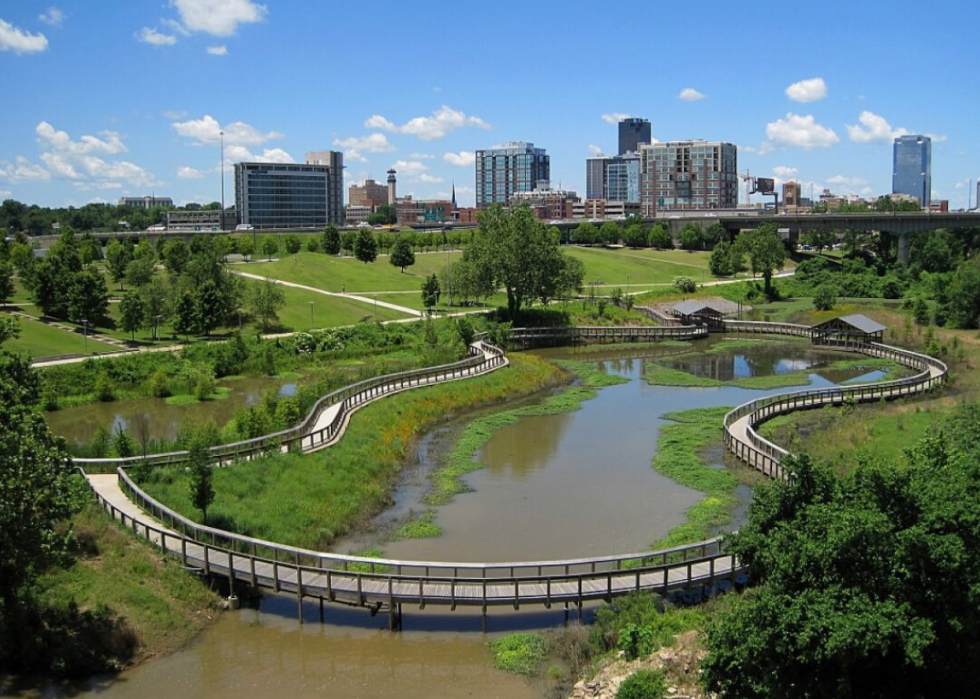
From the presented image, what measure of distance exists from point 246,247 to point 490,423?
79.3 m

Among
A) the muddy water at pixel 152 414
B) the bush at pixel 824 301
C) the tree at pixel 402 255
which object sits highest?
the tree at pixel 402 255

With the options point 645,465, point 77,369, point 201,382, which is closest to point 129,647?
point 645,465

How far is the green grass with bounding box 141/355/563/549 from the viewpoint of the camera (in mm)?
30562

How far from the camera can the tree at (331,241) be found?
119m

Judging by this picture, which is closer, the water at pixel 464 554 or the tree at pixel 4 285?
the water at pixel 464 554

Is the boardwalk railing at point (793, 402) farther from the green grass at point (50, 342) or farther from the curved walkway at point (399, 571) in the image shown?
the green grass at point (50, 342)

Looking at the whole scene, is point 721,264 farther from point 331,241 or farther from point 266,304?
point 266,304

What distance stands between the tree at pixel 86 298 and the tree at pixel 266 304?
10895mm

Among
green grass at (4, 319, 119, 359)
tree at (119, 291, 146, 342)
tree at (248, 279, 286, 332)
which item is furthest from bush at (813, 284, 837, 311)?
green grass at (4, 319, 119, 359)

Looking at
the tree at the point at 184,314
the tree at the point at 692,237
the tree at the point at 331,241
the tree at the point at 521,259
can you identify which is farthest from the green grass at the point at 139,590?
the tree at the point at 692,237

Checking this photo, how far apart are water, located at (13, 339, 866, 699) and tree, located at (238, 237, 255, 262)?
70.6 metres

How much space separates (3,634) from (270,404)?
21.9 m

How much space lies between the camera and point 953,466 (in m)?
22.3

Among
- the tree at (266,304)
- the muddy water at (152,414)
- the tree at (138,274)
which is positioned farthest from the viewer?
the tree at (138,274)
